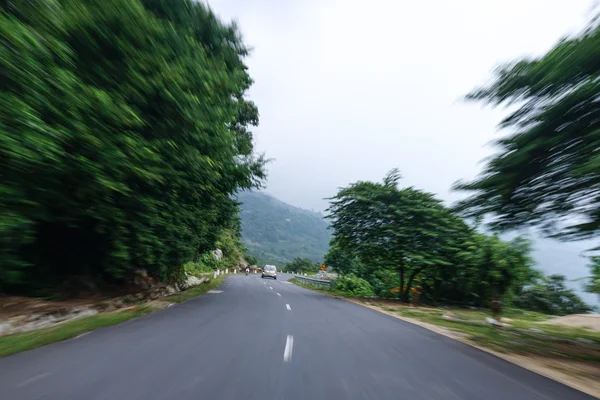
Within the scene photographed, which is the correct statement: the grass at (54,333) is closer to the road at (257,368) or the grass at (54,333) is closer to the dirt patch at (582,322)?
the road at (257,368)

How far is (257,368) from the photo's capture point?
5477 millimetres

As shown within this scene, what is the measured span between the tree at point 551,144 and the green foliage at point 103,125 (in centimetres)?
729

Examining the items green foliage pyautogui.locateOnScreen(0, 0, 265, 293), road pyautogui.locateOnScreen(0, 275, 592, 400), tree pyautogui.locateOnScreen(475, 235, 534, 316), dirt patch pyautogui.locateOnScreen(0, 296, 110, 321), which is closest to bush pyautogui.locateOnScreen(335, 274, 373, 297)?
tree pyautogui.locateOnScreen(475, 235, 534, 316)

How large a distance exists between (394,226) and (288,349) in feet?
47.9

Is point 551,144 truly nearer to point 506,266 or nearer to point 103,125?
point 506,266

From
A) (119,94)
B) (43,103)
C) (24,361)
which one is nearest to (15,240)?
(24,361)

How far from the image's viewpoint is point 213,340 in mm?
7398

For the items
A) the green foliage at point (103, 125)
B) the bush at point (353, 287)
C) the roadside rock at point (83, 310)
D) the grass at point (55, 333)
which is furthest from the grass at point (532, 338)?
the bush at point (353, 287)

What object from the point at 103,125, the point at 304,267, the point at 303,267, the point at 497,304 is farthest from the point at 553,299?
the point at 303,267

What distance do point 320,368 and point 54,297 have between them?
28.1ft

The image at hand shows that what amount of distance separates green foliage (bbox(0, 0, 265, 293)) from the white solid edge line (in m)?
4.58

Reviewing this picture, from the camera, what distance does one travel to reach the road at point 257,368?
4.44 meters

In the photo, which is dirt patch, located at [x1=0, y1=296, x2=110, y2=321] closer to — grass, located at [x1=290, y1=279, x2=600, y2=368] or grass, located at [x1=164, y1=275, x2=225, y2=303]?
grass, located at [x1=164, y1=275, x2=225, y2=303]

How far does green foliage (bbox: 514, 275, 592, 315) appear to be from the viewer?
72.1 feet
